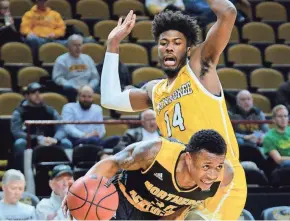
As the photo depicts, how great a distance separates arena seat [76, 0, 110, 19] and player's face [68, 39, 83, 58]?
1.79m

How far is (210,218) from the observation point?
5.09 m

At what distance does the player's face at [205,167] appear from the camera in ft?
15.1

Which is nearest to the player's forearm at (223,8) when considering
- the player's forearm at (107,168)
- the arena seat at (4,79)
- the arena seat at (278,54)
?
the player's forearm at (107,168)

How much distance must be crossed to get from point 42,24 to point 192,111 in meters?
6.58

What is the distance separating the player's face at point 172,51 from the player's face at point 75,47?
5.34 metres

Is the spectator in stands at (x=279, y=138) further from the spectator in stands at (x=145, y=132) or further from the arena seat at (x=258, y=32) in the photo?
the arena seat at (x=258, y=32)

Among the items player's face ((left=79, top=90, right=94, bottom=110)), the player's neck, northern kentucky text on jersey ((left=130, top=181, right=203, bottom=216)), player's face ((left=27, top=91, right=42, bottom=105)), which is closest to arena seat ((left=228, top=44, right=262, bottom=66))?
player's face ((left=79, top=90, right=94, bottom=110))

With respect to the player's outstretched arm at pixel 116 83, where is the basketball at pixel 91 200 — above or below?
below

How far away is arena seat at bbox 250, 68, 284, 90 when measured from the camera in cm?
1146

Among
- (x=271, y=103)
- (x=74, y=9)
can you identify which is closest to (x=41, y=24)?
(x=74, y=9)

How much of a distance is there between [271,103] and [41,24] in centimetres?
353

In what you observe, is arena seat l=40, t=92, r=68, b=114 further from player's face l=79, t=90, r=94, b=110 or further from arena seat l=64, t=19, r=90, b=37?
A: arena seat l=64, t=19, r=90, b=37

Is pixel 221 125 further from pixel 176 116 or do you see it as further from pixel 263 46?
pixel 263 46

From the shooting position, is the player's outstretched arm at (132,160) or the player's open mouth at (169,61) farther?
the player's open mouth at (169,61)
